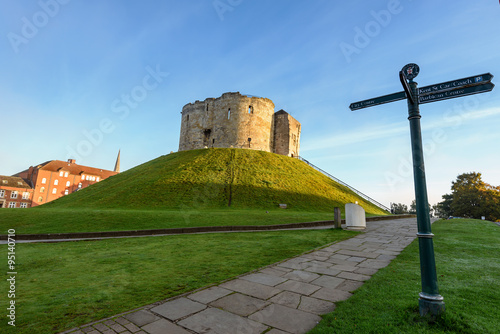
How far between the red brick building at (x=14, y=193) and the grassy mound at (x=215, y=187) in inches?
1737

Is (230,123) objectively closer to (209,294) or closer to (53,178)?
(209,294)

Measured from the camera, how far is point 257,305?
138 inches

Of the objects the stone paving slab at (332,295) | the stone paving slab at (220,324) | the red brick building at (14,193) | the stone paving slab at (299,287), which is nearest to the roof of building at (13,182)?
the red brick building at (14,193)

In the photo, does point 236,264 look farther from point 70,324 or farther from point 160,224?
point 160,224

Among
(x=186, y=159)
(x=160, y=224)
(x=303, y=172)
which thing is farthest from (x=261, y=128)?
(x=160, y=224)

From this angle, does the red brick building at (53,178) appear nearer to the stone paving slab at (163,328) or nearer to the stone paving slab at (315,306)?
the stone paving slab at (163,328)

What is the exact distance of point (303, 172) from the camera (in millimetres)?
40219

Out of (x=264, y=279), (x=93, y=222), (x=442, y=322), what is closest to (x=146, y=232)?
(x=93, y=222)

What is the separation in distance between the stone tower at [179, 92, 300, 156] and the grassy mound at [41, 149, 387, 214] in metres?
4.73

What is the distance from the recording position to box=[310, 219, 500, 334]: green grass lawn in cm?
271

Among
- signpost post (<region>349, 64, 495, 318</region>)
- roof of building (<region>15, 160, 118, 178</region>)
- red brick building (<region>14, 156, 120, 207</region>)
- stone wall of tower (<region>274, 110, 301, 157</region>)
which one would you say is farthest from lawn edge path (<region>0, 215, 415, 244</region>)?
roof of building (<region>15, 160, 118, 178</region>)

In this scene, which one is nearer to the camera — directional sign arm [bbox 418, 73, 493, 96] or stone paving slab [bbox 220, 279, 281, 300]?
directional sign arm [bbox 418, 73, 493, 96]

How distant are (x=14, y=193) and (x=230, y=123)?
58.0 m

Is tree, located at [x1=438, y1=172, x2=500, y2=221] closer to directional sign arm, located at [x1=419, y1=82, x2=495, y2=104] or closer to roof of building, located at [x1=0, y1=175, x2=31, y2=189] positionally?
directional sign arm, located at [x1=419, y1=82, x2=495, y2=104]
